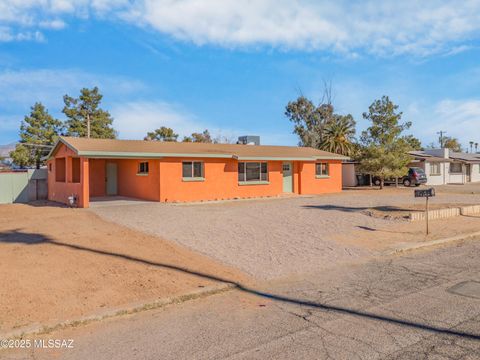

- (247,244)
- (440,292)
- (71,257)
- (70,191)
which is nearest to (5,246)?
(71,257)

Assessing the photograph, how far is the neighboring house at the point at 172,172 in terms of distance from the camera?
1894 cm

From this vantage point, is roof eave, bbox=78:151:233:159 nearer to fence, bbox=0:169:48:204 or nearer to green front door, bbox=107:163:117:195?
green front door, bbox=107:163:117:195

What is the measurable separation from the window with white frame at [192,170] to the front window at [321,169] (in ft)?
32.2

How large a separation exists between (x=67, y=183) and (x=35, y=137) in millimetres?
19707

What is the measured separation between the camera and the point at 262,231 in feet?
36.8

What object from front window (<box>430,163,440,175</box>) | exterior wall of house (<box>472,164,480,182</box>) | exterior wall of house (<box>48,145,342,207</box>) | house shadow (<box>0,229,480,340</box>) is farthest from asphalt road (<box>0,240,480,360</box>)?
exterior wall of house (<box>472,164,480,182</box>)

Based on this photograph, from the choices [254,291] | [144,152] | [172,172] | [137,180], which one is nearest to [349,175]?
[172,172]

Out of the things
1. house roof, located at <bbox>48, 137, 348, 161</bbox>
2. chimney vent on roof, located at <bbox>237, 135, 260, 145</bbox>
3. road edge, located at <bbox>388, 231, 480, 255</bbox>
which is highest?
chimney vent on roof, located at <bbox>237, 135, 260, 145</bbox>

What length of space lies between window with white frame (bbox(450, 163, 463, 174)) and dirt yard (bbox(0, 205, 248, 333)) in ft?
129

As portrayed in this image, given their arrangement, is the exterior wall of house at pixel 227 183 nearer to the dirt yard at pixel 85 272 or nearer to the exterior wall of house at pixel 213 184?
the exterior wall of house at pixel 213 184

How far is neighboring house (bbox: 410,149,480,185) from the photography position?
36469 millimetres

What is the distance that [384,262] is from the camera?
26.1 feet

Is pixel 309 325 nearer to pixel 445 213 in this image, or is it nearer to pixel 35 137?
pixel 445 213

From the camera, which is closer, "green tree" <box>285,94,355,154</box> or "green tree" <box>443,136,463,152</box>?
"green tree" <box>285,94,355,154</box>
